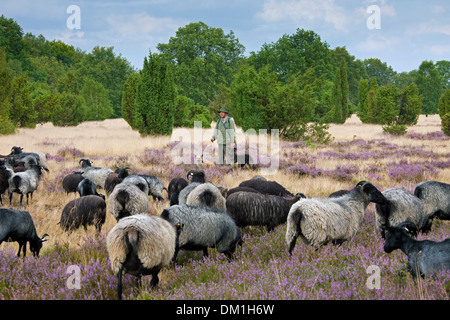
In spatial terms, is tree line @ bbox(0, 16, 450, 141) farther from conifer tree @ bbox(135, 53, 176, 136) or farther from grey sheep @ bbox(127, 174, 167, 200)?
grey sheep @ bbox(127, 174, 167, 200)

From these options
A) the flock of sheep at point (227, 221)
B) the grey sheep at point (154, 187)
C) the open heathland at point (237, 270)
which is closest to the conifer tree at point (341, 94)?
the open heathland at point (237, 270)

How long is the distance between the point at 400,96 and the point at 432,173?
2303 centimetres

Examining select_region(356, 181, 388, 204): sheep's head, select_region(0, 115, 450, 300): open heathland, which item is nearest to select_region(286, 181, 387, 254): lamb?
select_region(356, 181, 388, 204): sheep's head

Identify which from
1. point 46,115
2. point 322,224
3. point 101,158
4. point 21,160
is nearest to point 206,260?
point 322,224

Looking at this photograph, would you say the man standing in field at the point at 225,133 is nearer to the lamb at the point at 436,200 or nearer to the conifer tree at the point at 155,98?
the lamb at the point at 436,200

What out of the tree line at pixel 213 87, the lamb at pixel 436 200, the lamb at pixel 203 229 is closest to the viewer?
the lamb at pixel 203 229

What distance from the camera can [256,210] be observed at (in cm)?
659

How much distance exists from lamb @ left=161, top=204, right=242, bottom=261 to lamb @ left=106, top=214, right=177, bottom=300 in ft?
2.56

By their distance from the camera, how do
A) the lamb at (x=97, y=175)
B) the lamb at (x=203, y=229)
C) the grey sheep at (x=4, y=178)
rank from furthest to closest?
1. the lamb at (x=97, y=175)
2. the grey sheep at (x=4, y=178)
3. the lamb at (x=203, y=229)

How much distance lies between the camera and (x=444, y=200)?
6355 millimetres

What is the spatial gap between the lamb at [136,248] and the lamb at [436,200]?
5159 millimetres

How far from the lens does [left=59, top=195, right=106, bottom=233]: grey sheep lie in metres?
6.64

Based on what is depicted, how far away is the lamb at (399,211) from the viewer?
5.81 metres
